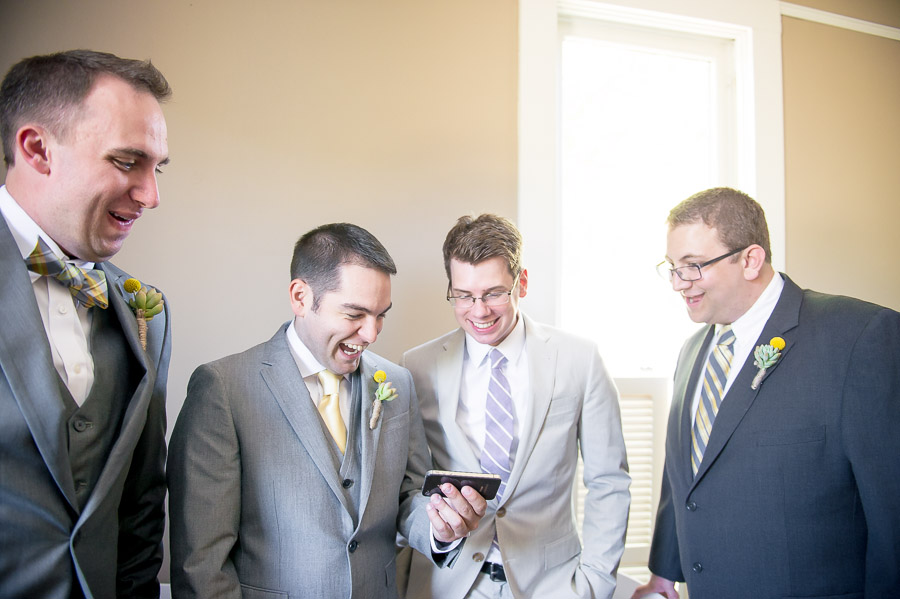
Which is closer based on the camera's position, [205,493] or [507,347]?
[205,493]

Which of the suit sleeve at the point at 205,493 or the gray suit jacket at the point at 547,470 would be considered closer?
the suit sleeve at the point at 205,493

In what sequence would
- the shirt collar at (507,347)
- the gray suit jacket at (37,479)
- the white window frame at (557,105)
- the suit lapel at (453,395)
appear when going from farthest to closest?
1. the white window frame at (557,105)
2. the shirt collar at (507,347)
3. the suit lapel at (453,395)
4. the gray suit jacket at (37,479)

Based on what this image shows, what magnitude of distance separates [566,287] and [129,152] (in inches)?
93.2

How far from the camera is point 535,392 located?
2.20 m

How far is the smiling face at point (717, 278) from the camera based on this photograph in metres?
2.25

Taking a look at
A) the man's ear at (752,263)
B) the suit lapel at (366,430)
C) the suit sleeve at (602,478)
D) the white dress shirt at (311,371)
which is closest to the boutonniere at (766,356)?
the man's ear at (752,263)

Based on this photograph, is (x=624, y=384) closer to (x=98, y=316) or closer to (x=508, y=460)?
(x=508, y=460)

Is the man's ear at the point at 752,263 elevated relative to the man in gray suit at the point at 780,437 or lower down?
elevated

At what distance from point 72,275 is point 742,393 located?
6.81 ft

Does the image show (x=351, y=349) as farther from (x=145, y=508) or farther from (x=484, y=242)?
(x=145, y=508)

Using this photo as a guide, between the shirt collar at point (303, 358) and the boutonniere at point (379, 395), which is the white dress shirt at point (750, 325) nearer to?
the boutonniere at point (379, 395)

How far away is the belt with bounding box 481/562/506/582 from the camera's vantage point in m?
2.10

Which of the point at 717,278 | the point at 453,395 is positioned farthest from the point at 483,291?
the point at 717,278

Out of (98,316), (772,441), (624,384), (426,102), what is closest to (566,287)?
(624,384)
